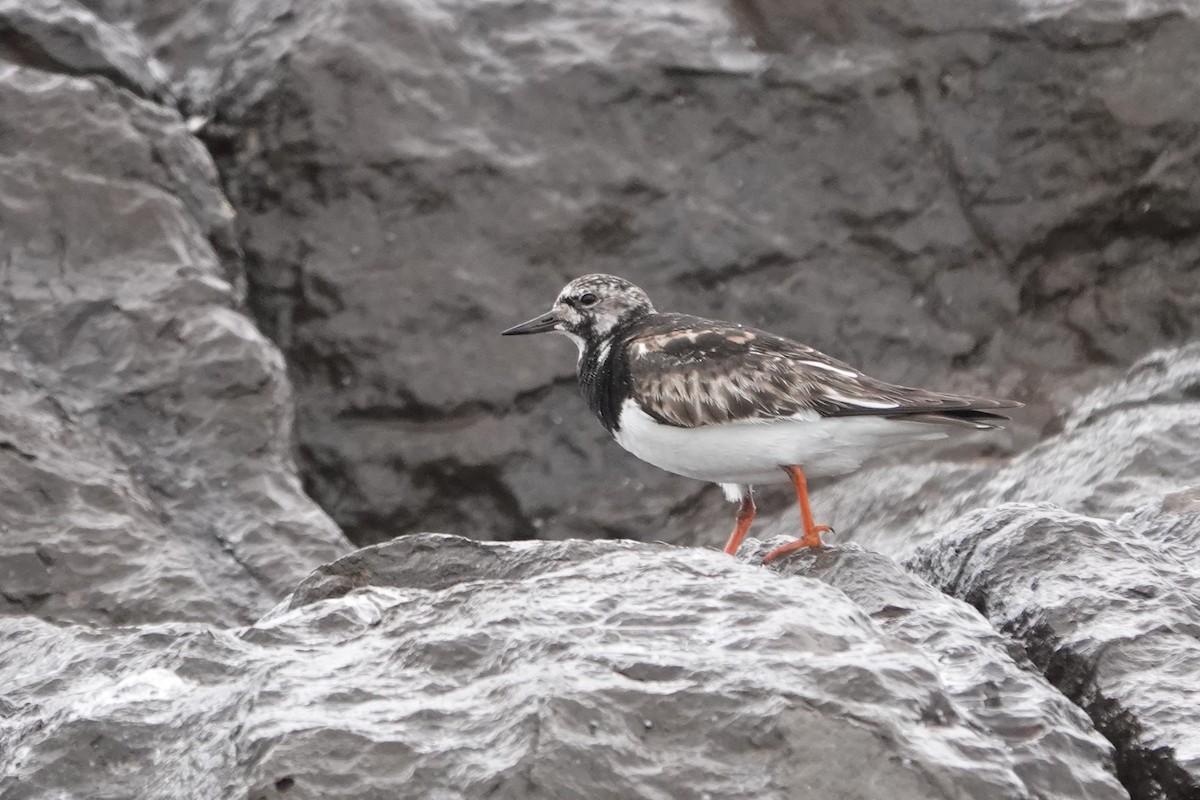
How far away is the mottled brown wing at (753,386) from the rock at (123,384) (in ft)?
6.16

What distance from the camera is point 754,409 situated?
5328mm

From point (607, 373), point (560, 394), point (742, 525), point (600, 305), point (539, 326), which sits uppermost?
point (600, 305)

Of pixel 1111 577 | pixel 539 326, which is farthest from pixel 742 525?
pixel 1111 577

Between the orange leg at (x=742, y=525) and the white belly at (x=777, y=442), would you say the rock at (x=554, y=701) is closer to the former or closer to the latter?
the white belly at (x=777, y=442)

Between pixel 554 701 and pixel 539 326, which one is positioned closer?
pixel 554 701

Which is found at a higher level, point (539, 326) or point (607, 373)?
point (607, 373)

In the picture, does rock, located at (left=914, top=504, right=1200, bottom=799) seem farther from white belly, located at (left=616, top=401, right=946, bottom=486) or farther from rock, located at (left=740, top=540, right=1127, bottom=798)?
white belly, located at (left=616, top=401, right=946, bottom=486)

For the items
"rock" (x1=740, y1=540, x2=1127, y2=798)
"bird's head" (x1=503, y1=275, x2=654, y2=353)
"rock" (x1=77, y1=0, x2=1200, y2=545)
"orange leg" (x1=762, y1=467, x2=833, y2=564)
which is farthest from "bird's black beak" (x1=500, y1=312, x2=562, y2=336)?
"rock" (x1=740, y1=540, x2=1127, y2=798)

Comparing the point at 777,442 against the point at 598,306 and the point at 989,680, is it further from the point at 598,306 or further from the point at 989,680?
the point at 989,680

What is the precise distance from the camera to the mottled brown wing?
5.16 m

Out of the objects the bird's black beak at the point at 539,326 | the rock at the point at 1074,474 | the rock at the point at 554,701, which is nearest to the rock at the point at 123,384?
the bird's black beak at the point at 539,326

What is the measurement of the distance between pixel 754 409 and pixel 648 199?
3541 mm

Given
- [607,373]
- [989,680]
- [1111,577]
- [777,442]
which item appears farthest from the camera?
[607,373]

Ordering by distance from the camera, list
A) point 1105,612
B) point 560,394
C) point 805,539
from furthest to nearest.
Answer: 1. point 560,394
2. point 805,539
3. point 1105,612
